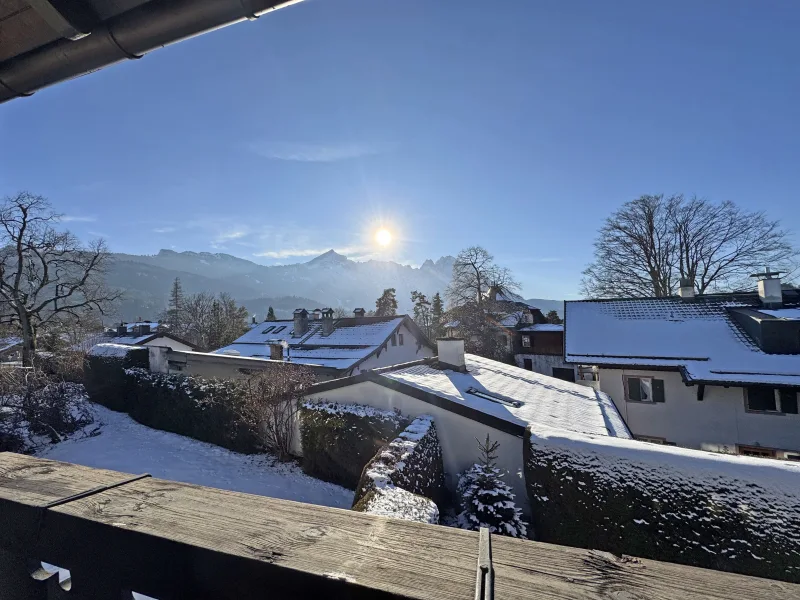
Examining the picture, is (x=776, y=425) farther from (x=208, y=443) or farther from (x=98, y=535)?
(x=208, y=443)

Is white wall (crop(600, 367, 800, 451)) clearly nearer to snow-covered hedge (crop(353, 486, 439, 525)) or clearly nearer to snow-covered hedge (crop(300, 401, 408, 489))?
snow-covered hedge (crop(300, 401, 408, 489))

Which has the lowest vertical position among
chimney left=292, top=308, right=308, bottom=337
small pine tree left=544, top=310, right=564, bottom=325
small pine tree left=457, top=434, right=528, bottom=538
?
small pine tree left=457, top=434, right=528, bottom=538

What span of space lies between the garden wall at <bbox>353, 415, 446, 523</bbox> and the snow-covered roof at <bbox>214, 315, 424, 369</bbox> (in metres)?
9.74

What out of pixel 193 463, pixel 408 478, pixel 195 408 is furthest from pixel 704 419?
pixel 195 408

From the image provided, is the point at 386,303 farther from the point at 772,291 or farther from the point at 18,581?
the point at 18,581

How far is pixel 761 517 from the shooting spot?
4258mm

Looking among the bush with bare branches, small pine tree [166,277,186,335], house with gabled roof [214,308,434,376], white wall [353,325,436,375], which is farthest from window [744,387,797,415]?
small pine tree [166,277,186,335]

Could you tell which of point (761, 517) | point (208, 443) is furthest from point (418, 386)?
point (208, 443)

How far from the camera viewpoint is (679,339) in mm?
12914

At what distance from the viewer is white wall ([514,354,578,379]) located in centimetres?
2748

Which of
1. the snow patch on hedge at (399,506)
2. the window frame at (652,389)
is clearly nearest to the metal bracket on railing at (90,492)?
the snow patch on hedge at (399,506)

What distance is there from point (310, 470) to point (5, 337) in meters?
22.9

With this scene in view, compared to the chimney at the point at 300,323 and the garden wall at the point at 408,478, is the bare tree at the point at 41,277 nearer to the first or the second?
the chimney at the point at 300,323

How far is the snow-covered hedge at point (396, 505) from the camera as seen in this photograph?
12.3 ft
